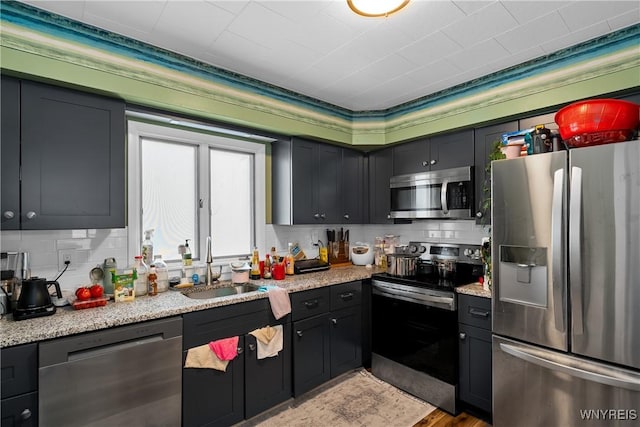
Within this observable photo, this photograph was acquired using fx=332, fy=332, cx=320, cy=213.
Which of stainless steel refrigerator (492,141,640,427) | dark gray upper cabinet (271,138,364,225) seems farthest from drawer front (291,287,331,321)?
stainless steel refrigerator (492,141,640,427)

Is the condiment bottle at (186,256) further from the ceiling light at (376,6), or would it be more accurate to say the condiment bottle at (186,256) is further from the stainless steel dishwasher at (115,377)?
the ceiling light at (376,6)

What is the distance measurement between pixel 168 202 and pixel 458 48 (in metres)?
2.43

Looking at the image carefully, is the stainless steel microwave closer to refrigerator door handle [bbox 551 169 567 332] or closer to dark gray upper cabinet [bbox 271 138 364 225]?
dark gray upper cabinet [bbox 271 138 364 225]

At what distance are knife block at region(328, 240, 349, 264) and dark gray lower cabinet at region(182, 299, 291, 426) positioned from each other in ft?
4.22

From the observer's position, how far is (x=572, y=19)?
190 centimetres

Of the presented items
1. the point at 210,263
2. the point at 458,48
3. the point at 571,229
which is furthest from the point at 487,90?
the point at 210,263

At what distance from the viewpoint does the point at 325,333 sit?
271cm

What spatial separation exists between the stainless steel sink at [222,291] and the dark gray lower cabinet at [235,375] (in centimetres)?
40

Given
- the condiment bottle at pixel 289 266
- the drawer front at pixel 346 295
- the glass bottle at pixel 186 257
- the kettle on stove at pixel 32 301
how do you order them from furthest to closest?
the condiment bottle at pixel 289 266
the drawer front at pixel 346 295
the glass bottle at pixel 186 257
the kettle on stove at pixel 32 301

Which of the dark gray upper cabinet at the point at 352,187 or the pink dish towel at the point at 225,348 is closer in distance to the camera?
the pink dish towel at the point at 225,348

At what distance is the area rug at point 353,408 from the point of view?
7.57 ft

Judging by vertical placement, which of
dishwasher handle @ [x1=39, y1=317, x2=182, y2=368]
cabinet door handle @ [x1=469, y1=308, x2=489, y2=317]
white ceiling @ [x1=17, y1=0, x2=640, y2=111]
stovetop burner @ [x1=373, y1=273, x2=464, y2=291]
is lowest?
cabinet door handle @ [x1=469, y1=308, x2=489, y2=317]

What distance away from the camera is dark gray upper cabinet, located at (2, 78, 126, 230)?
176cm

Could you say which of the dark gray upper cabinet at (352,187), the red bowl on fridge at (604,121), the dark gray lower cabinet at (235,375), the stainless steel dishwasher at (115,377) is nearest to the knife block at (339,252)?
the dark gray upper cabinet at (352,187)
